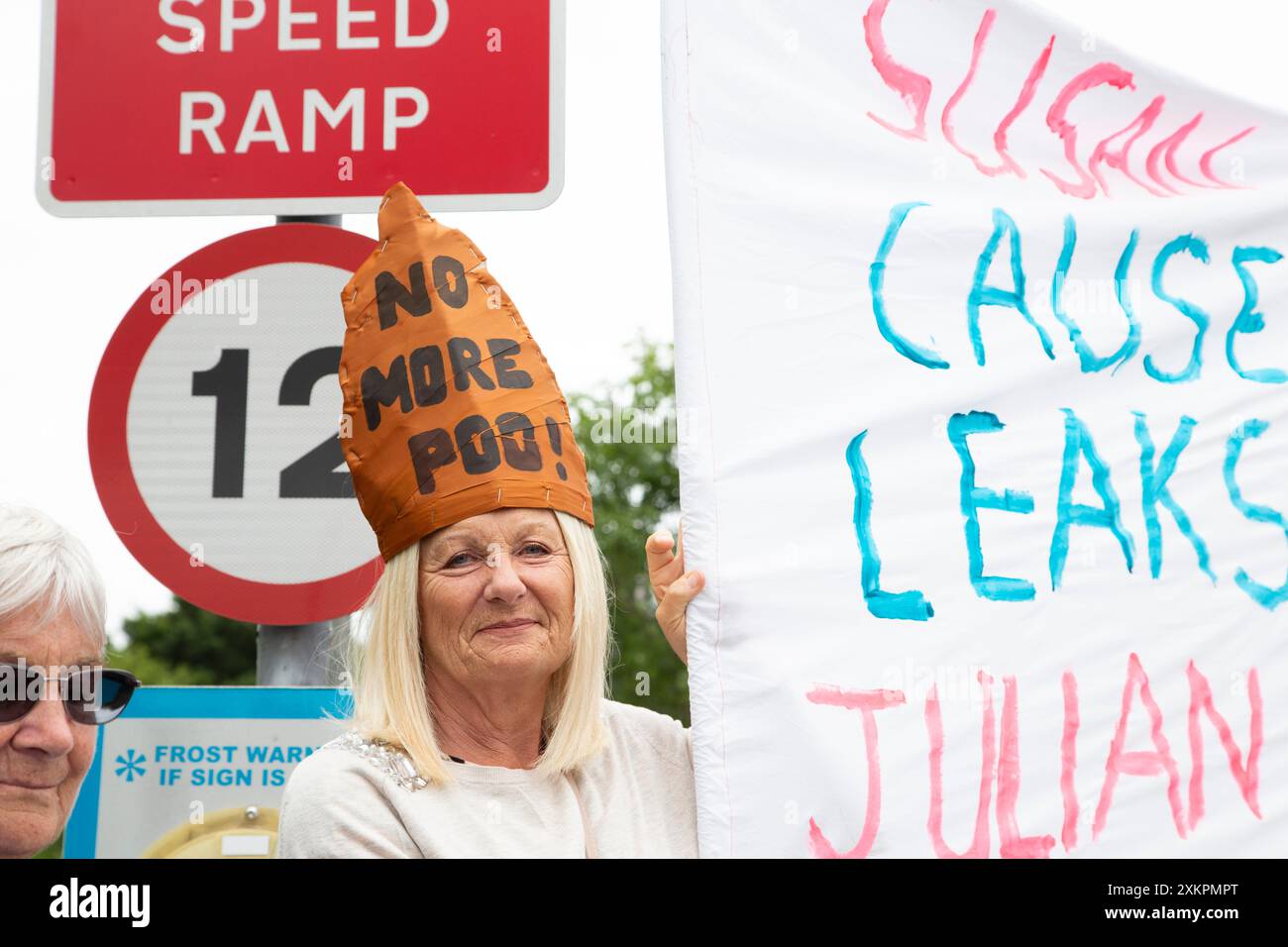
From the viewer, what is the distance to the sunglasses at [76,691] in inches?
100

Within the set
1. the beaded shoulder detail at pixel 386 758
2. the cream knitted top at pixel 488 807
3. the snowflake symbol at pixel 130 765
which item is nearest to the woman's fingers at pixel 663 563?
the cream knitted top at pixel 488 807

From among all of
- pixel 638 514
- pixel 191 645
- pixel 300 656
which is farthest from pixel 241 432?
pixel 191 645

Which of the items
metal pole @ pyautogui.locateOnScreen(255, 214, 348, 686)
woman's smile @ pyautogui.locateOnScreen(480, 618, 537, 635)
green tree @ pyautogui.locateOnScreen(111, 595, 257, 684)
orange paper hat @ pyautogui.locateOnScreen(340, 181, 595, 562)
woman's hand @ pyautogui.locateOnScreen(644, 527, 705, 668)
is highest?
orange paper hat @ pyautogui.locateOnScreen(340, 181, 595, 562)

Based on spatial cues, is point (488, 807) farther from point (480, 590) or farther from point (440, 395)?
point (440, 395)

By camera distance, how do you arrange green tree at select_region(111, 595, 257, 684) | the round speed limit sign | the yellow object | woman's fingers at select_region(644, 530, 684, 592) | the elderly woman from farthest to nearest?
green tree at select_region(111, 595, 257, 684)
the round speed limit sign
the yellow object
woman's fingers at select_region(644, 530, 684, 592)
the elderly woman

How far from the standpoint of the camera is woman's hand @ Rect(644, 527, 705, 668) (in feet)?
8.39

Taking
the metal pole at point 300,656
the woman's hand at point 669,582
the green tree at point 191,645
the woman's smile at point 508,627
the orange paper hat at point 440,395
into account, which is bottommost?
the green tree at point 191,645

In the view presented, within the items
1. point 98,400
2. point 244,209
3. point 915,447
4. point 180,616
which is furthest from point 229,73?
point 180,616

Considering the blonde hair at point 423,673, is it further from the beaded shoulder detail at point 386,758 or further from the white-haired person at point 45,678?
the white-haired person at point 45,678

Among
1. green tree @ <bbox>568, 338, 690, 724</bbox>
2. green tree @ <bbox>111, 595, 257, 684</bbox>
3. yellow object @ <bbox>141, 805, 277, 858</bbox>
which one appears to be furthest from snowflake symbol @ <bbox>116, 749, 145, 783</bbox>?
green tree @ <bbox>111, 595, 257, 684</bbox>

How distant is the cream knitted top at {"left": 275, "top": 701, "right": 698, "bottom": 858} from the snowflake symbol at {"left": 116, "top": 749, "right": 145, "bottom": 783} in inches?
24.8

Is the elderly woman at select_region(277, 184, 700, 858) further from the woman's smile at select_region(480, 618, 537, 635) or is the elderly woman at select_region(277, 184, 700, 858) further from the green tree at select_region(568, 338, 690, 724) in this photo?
the green tree at select_region(568, 338, 690, 724)

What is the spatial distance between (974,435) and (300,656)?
1401 millimetres
